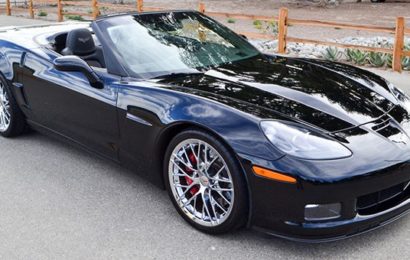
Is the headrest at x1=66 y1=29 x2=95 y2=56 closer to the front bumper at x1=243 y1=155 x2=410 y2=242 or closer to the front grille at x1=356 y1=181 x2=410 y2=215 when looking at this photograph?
A: the front bumper at x1=243 y1=155 x2=410 y2=242

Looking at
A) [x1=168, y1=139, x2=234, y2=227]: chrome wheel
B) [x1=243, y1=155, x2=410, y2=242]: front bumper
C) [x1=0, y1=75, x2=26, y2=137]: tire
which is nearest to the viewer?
[x1=243, y1=155, x2=410, y2=242]: front bumper

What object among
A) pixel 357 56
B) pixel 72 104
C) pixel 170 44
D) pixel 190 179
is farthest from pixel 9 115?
pixel 357 56

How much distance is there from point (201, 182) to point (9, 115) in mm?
2723

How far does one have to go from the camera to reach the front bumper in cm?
281

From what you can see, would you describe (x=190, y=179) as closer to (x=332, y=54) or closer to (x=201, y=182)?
(x=201, y=182)

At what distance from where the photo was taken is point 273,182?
9.37 ft

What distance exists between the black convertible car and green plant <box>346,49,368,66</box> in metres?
5.45

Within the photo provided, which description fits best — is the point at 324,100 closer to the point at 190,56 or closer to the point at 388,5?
the point at 190,56

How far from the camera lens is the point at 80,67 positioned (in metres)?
3.89

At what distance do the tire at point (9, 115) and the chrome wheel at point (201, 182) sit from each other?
237 cm

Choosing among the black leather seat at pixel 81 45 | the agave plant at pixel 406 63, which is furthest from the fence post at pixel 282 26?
the black leather seat at pixel 81 45

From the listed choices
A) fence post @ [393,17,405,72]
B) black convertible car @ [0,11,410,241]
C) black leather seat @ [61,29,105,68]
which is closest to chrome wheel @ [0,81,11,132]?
black convertible car @ [0,11,410,241]

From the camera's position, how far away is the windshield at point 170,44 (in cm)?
395

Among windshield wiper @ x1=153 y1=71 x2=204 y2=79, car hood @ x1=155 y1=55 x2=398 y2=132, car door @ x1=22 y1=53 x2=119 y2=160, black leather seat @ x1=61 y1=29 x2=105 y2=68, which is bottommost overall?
car door @ x1=22 y1=53 x2=119 y2=160
